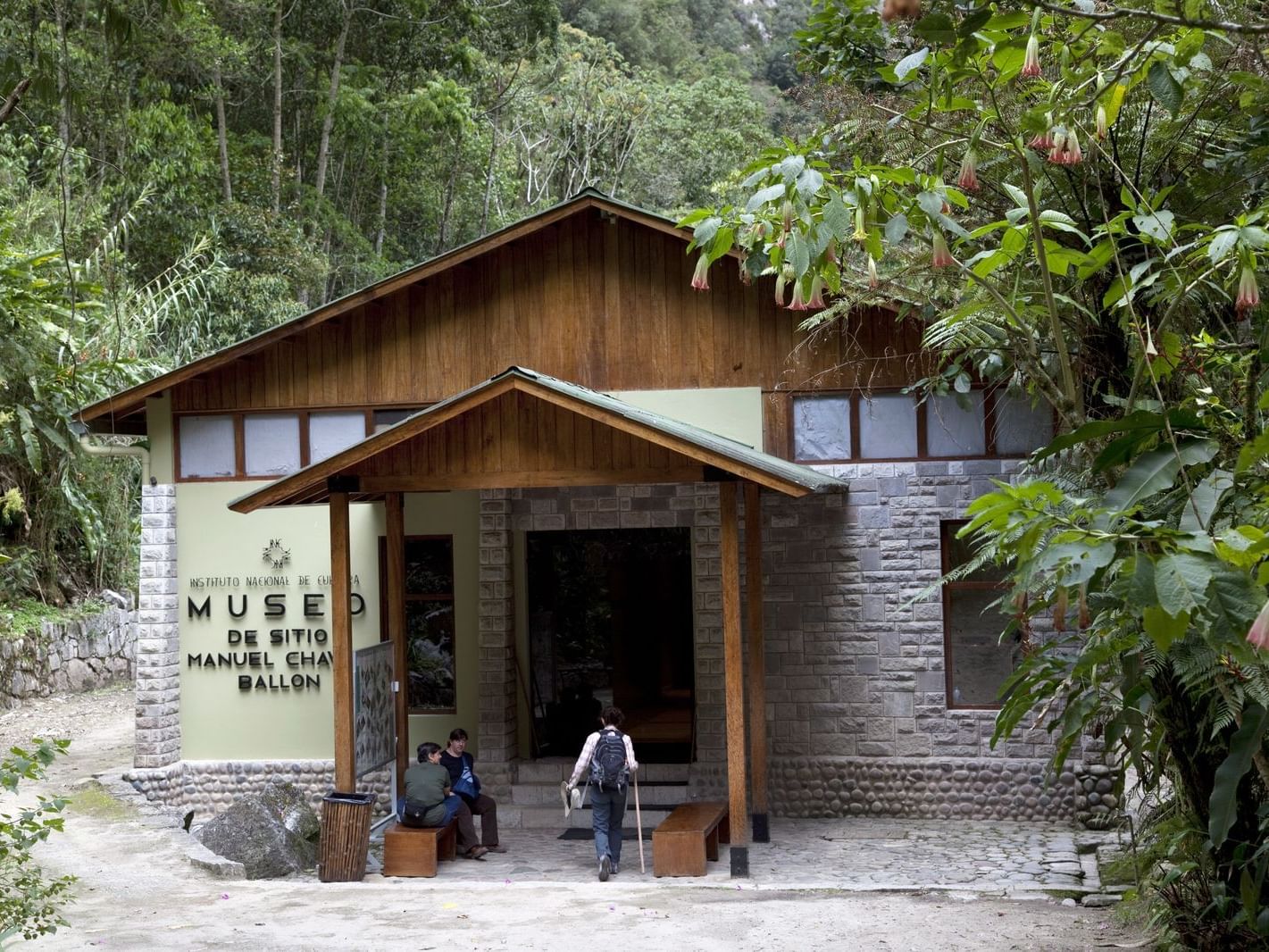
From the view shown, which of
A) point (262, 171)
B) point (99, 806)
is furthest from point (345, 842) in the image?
point (262, 171)

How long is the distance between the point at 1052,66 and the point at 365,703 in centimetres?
739

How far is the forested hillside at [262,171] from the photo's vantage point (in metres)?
20.0

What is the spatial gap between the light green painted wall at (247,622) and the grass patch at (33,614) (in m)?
6.73

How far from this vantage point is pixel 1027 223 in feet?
20.5

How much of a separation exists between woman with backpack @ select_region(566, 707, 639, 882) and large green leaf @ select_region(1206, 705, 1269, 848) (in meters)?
5.54

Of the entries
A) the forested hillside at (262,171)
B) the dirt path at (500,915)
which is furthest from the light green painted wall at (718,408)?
the forested hillside at (262,171)

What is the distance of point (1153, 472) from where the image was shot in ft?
14.6

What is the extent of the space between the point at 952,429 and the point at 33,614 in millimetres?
14501

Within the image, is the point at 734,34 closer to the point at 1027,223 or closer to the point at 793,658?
the point at 793,658

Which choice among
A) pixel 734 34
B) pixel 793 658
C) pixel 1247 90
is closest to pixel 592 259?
pixel 793 658

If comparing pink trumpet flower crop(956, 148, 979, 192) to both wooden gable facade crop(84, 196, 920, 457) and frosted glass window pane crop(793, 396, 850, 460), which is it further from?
frosted glass window pane crop(793, 396, 850, 460)

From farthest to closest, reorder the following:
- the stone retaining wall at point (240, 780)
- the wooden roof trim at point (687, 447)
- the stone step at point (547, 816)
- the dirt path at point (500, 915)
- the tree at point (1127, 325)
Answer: the stone retaining wall at point (240, 780) < the stone step at point (547, 816) < the wooden roof trim at point (687, 447) < the dirt path at point (500, 915) < the tree at point (1127, 325)

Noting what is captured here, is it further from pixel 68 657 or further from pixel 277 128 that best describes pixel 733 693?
pixel 277 128

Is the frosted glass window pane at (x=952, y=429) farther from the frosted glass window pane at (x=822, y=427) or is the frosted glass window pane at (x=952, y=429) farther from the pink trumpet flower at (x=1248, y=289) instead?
the pink trumpet flower at (x=1248, y=289)
